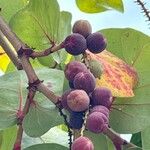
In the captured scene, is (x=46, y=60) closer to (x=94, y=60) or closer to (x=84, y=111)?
(x=94, y=60)

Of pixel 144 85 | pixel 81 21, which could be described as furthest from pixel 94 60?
pixel 144 85

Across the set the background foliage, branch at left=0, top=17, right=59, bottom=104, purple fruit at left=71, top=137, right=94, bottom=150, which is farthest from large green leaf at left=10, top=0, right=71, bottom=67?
purple fruit at left=71, top=137, right=94, bottom=150

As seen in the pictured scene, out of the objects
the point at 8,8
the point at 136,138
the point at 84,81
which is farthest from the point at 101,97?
the point at 8,8

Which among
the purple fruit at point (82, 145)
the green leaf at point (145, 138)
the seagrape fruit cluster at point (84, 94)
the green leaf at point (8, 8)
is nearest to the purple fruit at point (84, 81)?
the seagrape fruit cluster at point (84, 94)

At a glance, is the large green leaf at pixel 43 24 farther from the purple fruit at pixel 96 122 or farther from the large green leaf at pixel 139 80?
the purple fruit at pixel 96 122

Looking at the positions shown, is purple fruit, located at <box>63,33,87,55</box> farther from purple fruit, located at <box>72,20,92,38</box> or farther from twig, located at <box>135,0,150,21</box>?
twig, located at <box>135,0,150,21</box>

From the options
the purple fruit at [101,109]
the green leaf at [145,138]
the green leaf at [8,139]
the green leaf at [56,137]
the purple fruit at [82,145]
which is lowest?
the green leaf at [56,137]
